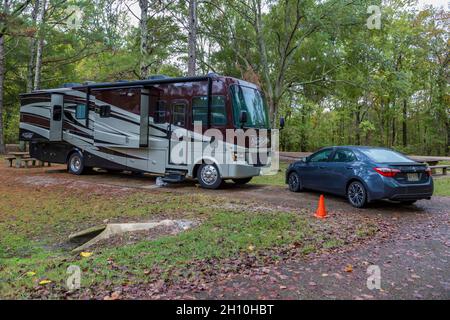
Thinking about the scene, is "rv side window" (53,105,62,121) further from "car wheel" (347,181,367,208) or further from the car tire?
"car wheel" (347,181,367,208)

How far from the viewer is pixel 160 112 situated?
38.5 feet

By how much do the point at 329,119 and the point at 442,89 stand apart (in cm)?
1158

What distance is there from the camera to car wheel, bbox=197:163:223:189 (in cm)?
1084

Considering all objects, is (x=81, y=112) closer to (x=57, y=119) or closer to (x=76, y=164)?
(x=57, y=119)

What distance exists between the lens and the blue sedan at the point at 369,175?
25.7 ft

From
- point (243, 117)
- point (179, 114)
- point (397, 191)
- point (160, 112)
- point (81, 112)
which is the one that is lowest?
point (397, 191)

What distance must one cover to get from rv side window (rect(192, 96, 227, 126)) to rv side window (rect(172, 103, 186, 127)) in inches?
15.0

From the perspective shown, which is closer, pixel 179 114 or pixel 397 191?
pixel 397 191

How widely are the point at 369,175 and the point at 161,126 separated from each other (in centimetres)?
657

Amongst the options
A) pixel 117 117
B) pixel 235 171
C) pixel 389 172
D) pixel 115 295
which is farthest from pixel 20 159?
pixel 389 172
